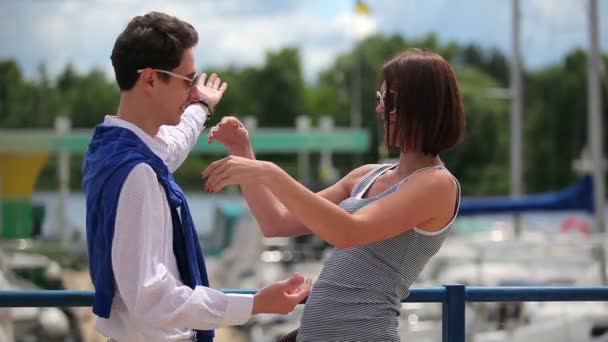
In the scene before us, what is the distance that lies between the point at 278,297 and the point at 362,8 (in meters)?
26.5

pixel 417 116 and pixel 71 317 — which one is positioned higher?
pixel 417 116

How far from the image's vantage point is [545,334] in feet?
36.0

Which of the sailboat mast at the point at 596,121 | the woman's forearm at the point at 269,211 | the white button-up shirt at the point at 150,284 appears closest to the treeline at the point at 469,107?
the sailboat mast at the point at 596,121

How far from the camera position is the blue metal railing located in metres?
3.66

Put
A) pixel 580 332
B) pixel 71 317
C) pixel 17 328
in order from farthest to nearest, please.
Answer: pixel 71 317, pixel 17 328, pixel 580 332

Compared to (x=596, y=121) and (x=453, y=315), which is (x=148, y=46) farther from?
(x=596, y=121)

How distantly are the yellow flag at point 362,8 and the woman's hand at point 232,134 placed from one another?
82.5 feet

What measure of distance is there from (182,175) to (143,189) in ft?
113

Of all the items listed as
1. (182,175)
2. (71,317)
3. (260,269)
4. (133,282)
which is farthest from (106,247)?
(182,175)

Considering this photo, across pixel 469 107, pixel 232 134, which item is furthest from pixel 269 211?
pixel 469 107

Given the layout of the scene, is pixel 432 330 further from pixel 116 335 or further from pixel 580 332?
pixel 116 335

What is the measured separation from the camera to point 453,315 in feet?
12.5

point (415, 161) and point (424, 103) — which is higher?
point (424, 103)

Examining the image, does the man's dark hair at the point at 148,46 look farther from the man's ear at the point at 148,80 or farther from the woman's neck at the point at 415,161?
the woman's neck at the point at 415,161
